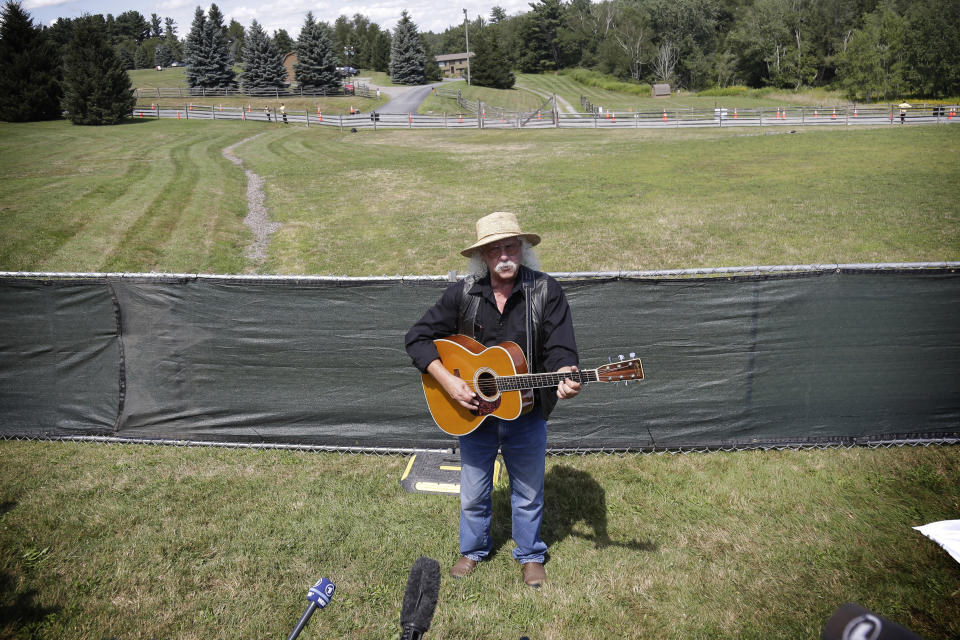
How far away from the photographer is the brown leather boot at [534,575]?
4.61 meters

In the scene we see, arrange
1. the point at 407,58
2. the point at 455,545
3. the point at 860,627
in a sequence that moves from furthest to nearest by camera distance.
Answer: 1. the point at 407,58
2. the point at 455,545
3. the point at 860,627

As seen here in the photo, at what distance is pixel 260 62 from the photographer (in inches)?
2421

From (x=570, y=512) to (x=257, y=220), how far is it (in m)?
15.7

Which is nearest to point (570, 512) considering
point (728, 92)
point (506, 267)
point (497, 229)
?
point (506, 267)

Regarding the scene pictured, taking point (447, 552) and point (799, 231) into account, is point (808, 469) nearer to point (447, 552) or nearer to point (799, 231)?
point (447, 552)

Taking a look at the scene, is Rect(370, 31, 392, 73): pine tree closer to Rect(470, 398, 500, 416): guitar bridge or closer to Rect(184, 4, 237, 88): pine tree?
Rect(184, 4, 237, 88): pine tree

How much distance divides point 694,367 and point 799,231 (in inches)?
403

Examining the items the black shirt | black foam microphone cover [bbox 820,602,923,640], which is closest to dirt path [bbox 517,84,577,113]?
the black shirt

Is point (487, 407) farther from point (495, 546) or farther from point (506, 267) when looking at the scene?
point (495, 546)

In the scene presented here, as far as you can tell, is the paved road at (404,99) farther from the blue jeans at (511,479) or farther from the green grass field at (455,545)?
the blue jeans at (511,479)

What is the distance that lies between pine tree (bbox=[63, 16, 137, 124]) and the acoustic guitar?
44.9 metres

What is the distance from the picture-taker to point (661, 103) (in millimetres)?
64875

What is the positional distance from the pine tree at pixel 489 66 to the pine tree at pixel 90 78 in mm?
43704

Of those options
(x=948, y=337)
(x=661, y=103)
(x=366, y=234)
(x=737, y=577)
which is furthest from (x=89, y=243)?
(x=661, y=103)
